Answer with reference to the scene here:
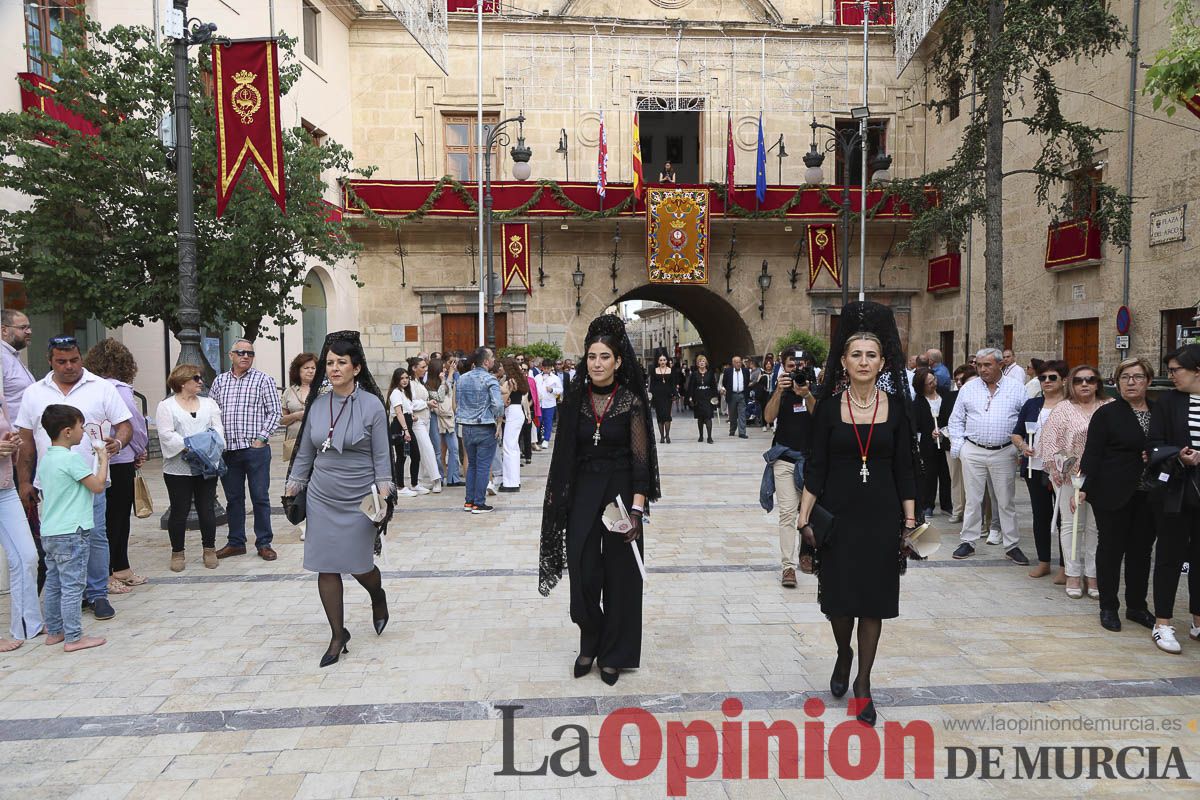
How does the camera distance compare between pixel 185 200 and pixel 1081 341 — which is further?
pixel 1081 341

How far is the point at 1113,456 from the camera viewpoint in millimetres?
5371

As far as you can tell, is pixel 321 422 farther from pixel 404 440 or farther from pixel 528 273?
pixel 528 273

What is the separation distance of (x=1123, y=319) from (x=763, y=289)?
10.5 metres

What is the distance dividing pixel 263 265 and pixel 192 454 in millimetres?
6478

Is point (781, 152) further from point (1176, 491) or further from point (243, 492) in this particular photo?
point (1176, 491)

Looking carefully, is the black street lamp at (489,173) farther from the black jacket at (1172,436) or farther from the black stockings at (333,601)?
the black jacket at (1172,436)

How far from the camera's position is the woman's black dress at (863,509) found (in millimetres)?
3945

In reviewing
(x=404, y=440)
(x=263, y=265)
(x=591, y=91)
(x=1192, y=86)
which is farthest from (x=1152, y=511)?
(x=591, y=91)

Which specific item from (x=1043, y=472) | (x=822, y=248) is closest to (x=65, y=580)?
(x=1043, y=472)

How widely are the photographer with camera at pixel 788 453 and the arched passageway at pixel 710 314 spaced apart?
17901mm

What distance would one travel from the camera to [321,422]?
191 inches

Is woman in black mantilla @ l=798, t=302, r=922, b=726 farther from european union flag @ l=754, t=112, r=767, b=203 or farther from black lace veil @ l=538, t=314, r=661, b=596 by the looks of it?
european union flag @ l=754, t=112, r=767, b=203

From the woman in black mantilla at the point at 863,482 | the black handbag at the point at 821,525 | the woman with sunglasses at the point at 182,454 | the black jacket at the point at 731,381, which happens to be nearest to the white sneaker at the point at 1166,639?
the woman in black mantilla at the point at 863,482

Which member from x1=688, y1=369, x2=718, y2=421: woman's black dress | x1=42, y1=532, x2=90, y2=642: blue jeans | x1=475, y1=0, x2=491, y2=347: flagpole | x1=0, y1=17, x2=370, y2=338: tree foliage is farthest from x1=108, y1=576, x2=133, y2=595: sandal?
x1=688, y1=369, x2=718, y2=421: woman's black dress
